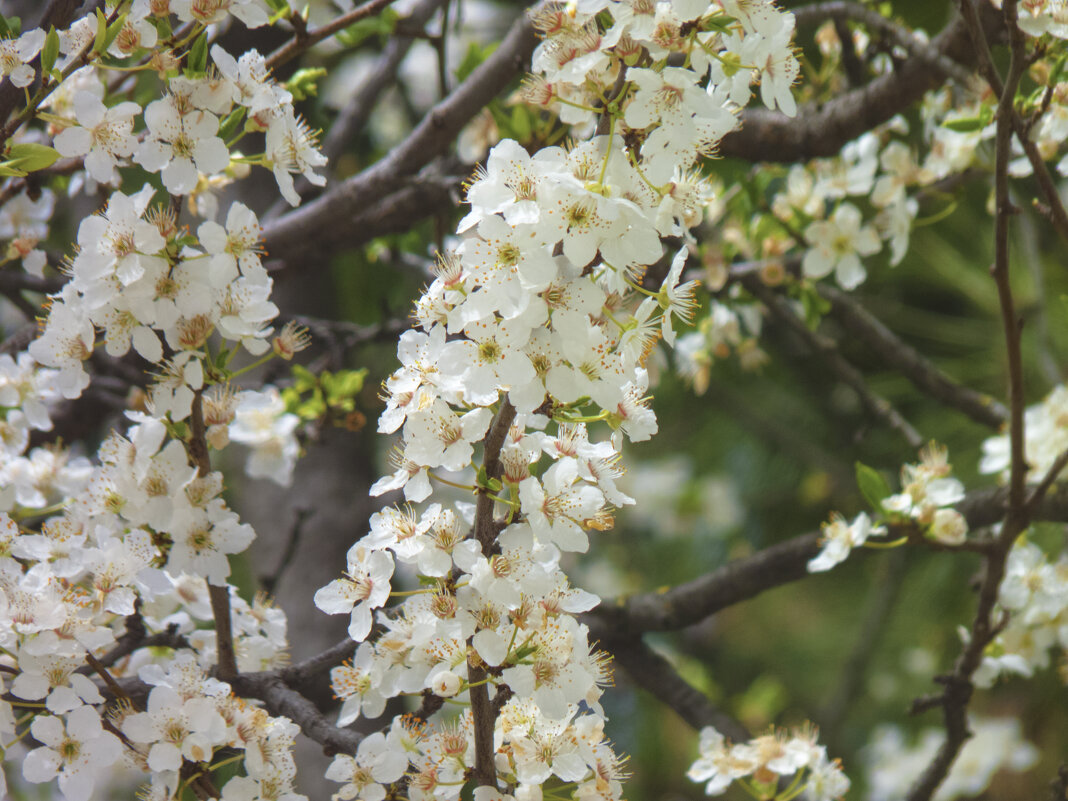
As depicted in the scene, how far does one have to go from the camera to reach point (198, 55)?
2.90 ft

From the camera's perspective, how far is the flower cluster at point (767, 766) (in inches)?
Result: 45.6

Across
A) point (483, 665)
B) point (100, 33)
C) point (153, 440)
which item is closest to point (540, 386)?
point (483, 665)

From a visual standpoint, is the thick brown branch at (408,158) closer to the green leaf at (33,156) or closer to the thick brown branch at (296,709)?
the green leaf at (33,156)

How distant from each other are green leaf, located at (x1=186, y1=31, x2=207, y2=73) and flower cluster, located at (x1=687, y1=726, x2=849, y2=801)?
0.94 meters

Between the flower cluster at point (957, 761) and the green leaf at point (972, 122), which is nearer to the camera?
the green leaf at point (972, 122)

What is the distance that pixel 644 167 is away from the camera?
727mm

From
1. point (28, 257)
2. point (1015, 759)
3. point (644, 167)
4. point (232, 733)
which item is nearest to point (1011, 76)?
point (644, 167)

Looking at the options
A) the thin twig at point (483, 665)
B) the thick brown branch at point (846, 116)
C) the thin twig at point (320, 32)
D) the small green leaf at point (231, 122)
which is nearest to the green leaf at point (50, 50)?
the small green leaf at point (231, 122)

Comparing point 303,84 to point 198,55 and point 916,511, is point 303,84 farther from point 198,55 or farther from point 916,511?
point 916,511

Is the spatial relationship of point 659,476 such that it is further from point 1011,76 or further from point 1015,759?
point 1011,76

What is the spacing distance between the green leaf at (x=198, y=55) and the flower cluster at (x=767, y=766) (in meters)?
0.94

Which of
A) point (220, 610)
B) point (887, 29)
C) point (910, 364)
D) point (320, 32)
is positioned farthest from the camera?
point (910, 364)

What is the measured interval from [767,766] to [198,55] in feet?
3.33

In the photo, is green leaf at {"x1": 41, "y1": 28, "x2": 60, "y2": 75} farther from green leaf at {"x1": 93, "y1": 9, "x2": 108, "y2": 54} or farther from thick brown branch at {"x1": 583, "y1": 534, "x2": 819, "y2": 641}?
thick brown branch at {"x1": 583, "y1": 534, "x2": 819, "y2": 641}
